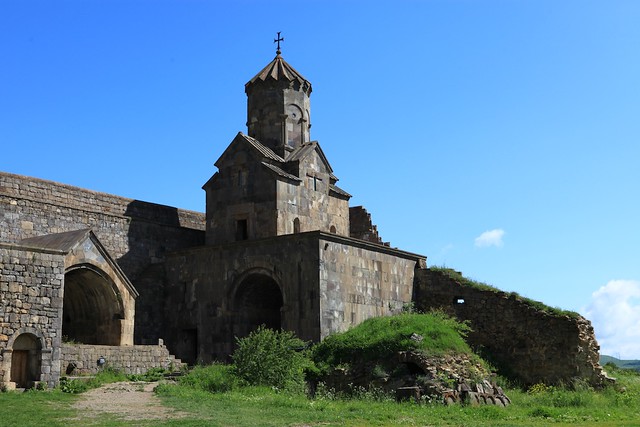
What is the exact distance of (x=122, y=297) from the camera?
23.1 meters

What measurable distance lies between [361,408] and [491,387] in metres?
5.33

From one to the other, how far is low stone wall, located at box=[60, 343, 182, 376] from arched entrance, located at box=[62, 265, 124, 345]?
131cm

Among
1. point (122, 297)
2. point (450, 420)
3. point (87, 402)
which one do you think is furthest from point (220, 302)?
point (450, 420)

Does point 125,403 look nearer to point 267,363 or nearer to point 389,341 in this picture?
point 267,363

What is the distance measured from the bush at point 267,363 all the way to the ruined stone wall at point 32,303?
14.7ft

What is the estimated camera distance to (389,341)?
21.4m

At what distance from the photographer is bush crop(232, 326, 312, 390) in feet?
63.3

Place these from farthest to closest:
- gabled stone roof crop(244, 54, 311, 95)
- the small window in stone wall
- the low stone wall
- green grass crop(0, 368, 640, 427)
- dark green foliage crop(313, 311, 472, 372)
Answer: gabled stone roof crop(244, 54, 311, 95), the small window in stone wall, dark green foliage crop(313, 311, 472, 372), the low stone wall, green grass crop(0, 368, 640, 427)

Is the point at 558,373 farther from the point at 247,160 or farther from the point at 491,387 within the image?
the point at 247,160

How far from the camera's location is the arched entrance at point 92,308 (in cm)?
2292

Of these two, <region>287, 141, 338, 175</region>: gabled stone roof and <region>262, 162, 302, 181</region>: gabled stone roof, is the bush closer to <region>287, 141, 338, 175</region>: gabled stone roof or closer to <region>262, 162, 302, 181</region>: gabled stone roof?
<region>262, 162, 302, 181</region>: gabled stone roof

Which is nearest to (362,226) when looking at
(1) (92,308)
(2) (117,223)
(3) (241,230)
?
(3) (241,230)

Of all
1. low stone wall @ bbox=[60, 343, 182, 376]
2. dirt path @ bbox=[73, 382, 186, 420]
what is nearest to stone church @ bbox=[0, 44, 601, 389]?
low stone wall @ bbox=[60, 343, 182, 376]

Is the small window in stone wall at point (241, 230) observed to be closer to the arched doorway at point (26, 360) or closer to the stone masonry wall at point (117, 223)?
the stone masonry wall at point (117, 223)
